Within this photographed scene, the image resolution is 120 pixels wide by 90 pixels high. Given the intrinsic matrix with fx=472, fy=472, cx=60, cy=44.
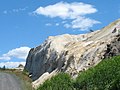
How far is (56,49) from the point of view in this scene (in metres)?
58.6

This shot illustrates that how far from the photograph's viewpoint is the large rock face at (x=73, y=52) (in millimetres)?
40312

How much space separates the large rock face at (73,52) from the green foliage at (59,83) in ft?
11.2

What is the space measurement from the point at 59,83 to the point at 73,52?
40.7 feet

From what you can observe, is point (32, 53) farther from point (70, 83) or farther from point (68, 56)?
point (70, 83)

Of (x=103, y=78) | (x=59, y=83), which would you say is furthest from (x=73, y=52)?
(x=103, y=78)

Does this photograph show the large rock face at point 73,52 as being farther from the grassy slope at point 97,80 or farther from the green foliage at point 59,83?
the grassy slope at point 97,80

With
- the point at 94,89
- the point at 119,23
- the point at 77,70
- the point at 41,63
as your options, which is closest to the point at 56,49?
the point at 41,63

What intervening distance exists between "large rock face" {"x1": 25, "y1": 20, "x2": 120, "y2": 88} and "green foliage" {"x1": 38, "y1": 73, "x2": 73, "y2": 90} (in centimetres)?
342

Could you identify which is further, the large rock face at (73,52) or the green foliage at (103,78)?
the large rock face at (73,52)

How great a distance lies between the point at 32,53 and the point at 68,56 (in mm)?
28149

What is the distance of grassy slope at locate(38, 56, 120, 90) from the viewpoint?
27973 mm

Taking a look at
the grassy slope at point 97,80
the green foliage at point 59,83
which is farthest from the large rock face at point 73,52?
the grassy slope at point 97,80

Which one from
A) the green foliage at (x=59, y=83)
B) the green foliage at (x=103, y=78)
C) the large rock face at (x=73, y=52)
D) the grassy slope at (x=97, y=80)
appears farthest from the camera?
the large rock face at (x=73, y=52)

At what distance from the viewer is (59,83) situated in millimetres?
35438
